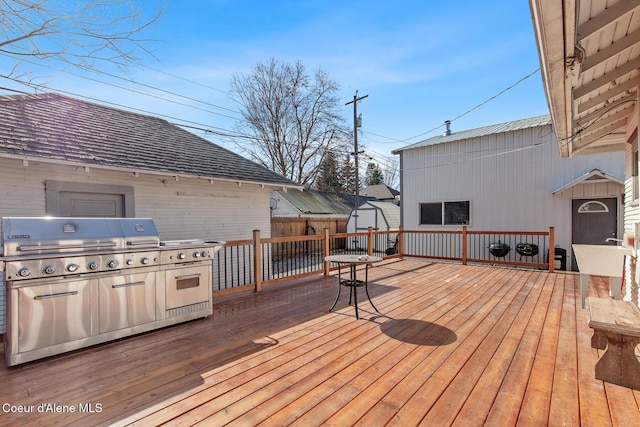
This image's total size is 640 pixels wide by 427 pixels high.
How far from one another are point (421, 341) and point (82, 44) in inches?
216

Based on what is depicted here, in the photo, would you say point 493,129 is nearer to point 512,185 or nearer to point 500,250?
point 512,185

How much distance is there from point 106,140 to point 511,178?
9.50 metres

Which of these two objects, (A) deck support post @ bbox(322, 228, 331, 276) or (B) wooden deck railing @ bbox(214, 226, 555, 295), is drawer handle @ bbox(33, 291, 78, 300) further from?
(A) deck support post @ bbox(322, 228, 331, 276)

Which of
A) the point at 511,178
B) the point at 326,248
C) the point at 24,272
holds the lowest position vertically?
the point at 326,248

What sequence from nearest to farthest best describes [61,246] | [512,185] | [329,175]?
[61,246] < [512,185] < [329,175]

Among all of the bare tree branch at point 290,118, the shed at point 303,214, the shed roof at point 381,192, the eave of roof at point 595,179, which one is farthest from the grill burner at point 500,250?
the shed roof at point 381,192

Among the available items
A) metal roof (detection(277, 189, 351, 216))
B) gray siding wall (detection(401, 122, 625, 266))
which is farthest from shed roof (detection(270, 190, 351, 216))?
gray siding wall (detection(401, 122, 625, 266))

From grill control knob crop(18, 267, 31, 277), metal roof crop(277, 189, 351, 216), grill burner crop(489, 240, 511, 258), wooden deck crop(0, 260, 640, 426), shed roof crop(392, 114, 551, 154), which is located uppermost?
shed roof crop(392, 114, 551, 154)

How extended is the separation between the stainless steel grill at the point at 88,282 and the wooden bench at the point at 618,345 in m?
3.93

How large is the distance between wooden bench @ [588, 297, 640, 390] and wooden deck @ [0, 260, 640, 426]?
0.09m

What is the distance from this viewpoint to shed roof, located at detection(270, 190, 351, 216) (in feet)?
47.2

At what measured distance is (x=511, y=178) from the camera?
26.7 ft

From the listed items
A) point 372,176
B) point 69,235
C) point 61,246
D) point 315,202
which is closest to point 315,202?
point 315,202

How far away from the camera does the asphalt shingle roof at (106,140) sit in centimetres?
429
